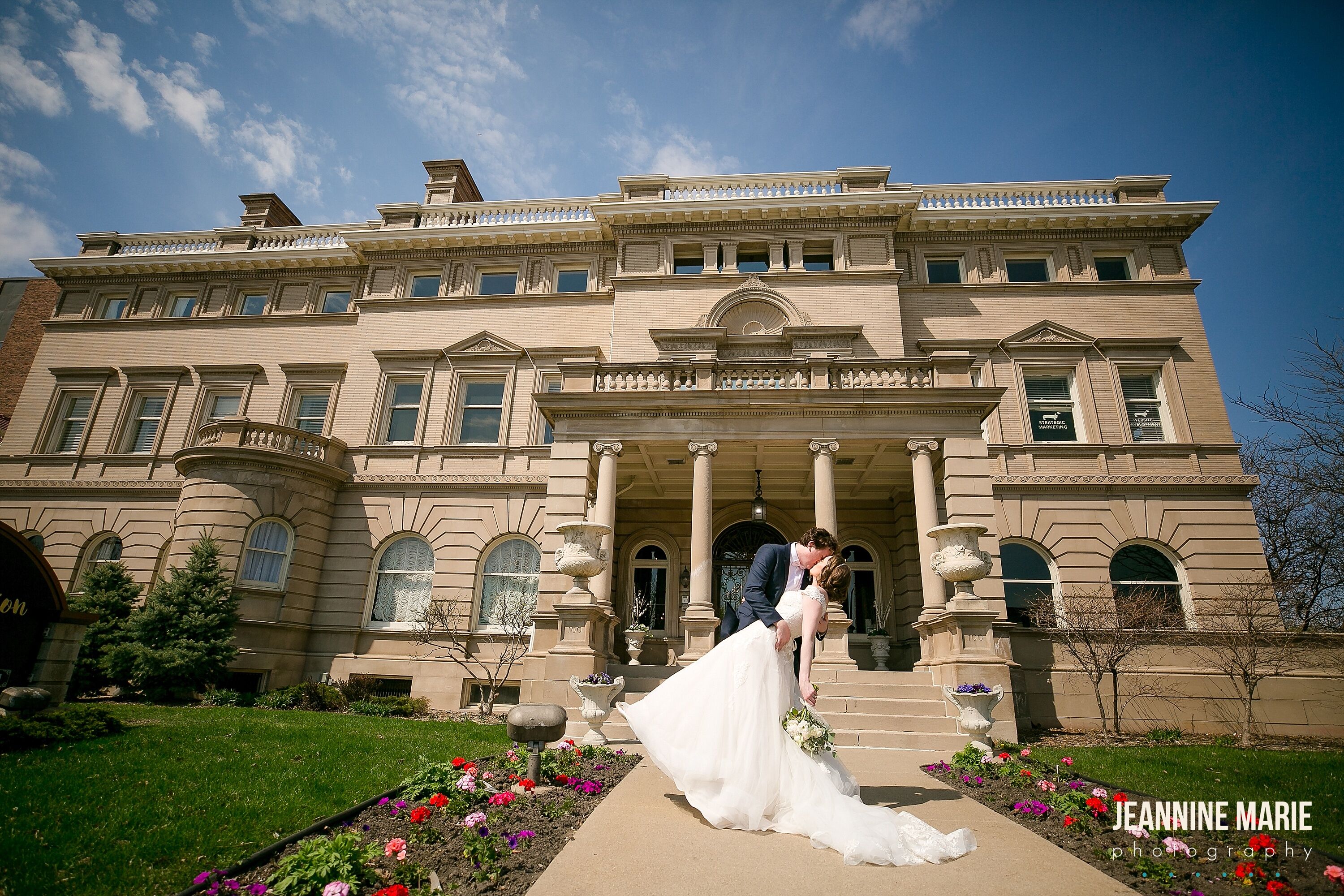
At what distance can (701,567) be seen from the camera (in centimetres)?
1275

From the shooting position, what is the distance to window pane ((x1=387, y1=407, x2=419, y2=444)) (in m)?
20.8

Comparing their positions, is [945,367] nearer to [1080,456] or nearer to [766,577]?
[1080,456]

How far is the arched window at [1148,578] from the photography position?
16.2m

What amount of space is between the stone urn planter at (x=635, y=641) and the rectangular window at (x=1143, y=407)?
48.0 feet

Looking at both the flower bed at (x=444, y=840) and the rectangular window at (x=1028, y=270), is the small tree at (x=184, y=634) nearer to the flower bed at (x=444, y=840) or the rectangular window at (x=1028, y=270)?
the flower bed at (x=444, y=840)

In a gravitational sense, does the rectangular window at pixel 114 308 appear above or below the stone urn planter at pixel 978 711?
above

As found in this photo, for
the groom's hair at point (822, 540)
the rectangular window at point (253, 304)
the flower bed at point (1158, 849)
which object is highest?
the rectangular window at point (253, 304)

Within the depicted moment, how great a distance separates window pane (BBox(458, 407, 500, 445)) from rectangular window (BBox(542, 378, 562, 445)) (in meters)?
1.50

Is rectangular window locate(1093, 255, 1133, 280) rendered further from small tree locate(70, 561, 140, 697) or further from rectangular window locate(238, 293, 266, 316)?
rectangular window locate(238, 293, 266, 316)

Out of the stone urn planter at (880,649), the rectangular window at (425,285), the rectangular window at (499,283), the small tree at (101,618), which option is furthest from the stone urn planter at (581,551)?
the rectangular window at (425,285)

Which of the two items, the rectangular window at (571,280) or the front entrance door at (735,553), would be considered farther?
the rectangular window at (571,280)

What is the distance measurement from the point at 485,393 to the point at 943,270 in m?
15.3

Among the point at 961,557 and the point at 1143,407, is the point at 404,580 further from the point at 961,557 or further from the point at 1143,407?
the point at 1143,407

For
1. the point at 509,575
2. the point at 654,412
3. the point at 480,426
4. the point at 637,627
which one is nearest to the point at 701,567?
the point at 654,412
